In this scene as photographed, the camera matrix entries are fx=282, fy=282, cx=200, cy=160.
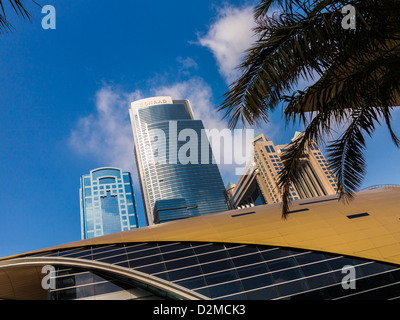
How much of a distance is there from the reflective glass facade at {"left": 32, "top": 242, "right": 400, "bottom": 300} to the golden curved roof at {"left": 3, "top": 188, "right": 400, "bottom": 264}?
1.80 ft

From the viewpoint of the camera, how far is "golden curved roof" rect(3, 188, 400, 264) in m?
Answer: 16.9

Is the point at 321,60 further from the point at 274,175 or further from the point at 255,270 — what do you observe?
the point at 274,175

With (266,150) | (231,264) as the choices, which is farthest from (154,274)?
(266,150)

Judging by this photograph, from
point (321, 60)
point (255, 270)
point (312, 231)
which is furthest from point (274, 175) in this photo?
point (321, 60)

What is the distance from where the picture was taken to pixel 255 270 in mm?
16094

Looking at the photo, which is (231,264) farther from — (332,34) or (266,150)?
(266,150)

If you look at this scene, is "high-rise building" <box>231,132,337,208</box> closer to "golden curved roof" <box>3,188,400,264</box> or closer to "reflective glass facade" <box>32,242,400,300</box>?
"golden curved roof" <box>3,188,400,264</box>

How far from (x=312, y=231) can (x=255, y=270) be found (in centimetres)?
492

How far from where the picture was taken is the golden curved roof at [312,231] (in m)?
16.9

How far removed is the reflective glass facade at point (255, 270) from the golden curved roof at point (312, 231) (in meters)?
0.55

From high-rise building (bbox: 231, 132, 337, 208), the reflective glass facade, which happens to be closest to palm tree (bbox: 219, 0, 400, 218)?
the reflective glass facade

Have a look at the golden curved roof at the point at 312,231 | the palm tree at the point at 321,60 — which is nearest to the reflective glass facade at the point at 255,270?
the golden curved roof at the point at 312,231

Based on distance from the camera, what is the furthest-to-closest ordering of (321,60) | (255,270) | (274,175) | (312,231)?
(274,175), (312,231), (255,270), (321,60)

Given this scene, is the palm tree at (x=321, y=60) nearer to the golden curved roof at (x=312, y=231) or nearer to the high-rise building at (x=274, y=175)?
the golden curved roof at (x=312, y=231)
